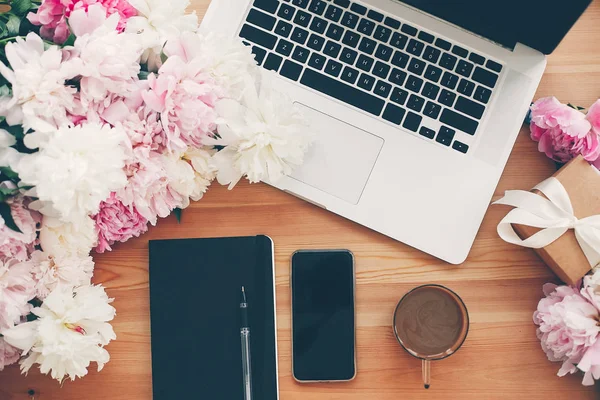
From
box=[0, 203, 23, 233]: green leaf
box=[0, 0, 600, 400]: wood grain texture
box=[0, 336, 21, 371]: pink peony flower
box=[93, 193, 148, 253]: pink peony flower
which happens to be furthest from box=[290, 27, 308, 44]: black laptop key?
box=[0, 336, 21, 371]: pink peony flower

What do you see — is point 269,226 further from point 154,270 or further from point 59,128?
point 59,128

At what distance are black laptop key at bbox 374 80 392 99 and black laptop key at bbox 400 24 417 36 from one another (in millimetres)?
78

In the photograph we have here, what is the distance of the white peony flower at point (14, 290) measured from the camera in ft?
1.88

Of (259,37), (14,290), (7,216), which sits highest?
(259,37)

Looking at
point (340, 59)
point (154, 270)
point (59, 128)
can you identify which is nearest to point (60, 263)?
point (154, 270)

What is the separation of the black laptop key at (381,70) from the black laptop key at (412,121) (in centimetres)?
6

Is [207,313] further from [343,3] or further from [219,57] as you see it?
[343,3]

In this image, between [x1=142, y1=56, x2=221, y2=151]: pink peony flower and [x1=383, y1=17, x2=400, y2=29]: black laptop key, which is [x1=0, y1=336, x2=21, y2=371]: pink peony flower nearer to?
[x1=142, y1=56, x2=221, y2=151]: pink peony flower

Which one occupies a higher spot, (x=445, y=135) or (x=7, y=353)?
(x=445, y=135)

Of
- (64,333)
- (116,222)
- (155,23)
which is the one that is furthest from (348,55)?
(64,333)

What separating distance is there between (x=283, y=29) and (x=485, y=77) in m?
0.28

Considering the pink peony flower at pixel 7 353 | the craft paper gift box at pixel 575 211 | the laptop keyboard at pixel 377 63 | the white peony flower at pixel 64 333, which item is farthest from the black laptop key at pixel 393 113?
the pink peony flower at pixel 7 353

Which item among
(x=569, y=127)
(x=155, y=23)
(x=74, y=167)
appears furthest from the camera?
(x=569, y=127)

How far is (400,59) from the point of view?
2.42 feet
